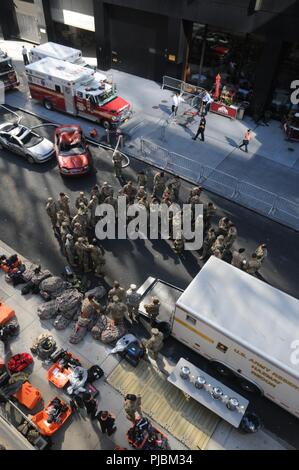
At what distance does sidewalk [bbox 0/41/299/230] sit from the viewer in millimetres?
17594

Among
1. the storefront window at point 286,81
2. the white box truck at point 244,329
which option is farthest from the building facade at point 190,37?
the white box truck at point 244,329

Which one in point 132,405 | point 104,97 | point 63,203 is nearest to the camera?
point 132,405

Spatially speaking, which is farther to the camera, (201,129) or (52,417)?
(201,129)

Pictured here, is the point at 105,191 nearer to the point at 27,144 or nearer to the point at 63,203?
the point at 63,203

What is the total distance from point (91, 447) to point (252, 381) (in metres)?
4.91

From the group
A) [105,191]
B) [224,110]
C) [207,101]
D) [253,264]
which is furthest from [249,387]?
[224,110]

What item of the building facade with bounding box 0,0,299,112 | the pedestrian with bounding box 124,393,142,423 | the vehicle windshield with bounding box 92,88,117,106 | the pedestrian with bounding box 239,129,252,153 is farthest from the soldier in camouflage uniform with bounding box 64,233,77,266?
the building facade with bounding box 0,0,299,112

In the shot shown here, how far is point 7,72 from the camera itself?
24.9 meters

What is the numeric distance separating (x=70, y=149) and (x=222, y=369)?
45.1 ft

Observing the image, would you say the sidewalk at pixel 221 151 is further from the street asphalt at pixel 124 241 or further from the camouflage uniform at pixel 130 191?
the camouflage uniform at pixel 130 191

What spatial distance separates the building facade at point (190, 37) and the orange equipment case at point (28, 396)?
21463mm
